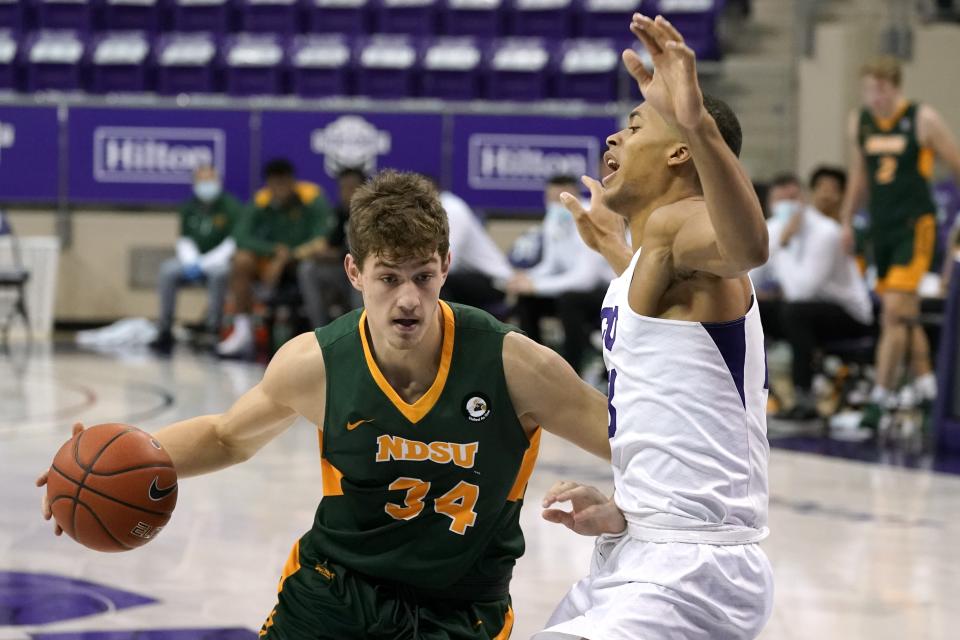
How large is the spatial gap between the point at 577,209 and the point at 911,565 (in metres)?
2.69

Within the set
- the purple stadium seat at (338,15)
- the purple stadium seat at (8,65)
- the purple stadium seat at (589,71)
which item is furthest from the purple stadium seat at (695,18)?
the purple stadium seat at (8,65)

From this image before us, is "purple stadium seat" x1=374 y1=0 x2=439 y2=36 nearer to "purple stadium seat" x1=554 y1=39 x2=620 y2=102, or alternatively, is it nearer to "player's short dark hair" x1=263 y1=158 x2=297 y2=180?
"purple stadium seat" x1=554 y1=39 x2=620 y2=102

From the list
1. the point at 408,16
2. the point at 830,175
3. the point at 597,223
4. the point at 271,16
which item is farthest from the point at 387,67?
the point at 597,223

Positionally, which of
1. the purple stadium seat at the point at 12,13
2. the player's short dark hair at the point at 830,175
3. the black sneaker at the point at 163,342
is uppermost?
the purple stadium seat at the point at 12,13

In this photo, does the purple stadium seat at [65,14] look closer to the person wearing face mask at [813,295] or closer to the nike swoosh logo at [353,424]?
the person wearing face mask at [813,295]

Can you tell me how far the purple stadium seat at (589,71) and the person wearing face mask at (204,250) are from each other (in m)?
3.53

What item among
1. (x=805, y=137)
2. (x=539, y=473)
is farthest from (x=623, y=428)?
(x=805, y=137)

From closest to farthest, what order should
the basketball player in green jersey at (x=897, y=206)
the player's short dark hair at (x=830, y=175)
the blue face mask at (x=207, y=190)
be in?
the basketball player in green jersey at (x=897, y=206)
the player's short dark hair at (x=830, y=175)
the blue face mask at (x=207, y=190)

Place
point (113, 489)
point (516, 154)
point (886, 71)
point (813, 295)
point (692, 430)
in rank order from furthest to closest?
point (516, 154) → point (813, 295) → point (886, 71) → point (113, 489) → point (692, 430)

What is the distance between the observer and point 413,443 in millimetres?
2939

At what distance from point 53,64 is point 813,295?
9250mm

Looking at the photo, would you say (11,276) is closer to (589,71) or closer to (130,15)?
(130,15)

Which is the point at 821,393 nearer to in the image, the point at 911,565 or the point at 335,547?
the point at 911,565

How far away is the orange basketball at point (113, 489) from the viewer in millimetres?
3076
